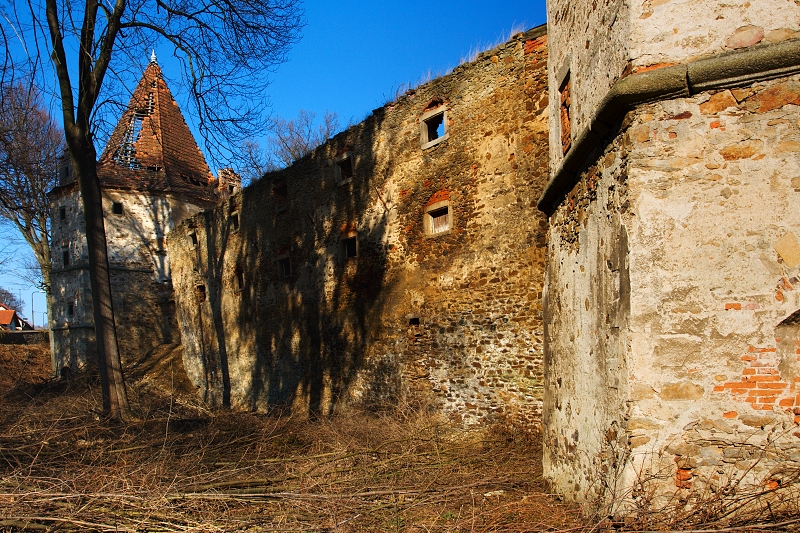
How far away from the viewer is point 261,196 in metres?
15.4

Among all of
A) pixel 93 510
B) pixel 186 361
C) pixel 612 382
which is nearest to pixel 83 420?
pixel 93 510

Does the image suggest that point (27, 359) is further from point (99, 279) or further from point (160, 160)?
point (99, 279)

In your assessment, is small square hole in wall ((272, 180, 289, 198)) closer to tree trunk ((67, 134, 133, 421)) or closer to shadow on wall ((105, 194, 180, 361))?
tree trunk ((67, 134, 133, 421))

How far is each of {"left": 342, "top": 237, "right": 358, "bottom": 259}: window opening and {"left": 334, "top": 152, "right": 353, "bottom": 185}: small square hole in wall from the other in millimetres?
1247

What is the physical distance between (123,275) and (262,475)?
18.6 m

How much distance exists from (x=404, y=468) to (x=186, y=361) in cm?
1499

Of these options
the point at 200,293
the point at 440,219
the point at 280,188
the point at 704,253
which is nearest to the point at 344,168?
the point at 280,188

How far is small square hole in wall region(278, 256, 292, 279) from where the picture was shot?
47.9 feet

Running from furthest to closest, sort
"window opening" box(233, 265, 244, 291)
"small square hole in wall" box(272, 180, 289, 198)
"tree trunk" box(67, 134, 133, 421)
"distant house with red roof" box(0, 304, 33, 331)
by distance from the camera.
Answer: "distant house with red roof" box(0, 304, 33, 331) < "window opening" box(233, 265, 244, 291) < "small square hole in wall" box(272, 180, 289, 198) < "tree trunk" box(67, 134, 133, 421)

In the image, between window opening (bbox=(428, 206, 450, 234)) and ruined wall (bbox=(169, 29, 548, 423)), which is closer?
ruined wall (bbox=(169, 29, 548, 423))

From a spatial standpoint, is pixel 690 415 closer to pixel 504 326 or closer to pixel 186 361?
pixel 504 326

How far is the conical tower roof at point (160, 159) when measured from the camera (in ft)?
74.0

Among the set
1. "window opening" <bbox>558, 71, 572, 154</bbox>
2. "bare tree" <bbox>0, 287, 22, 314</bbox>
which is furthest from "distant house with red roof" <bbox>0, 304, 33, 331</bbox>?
"window opening" <bbox>558, 71, 572, 154</bbox>

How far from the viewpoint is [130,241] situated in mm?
22578
